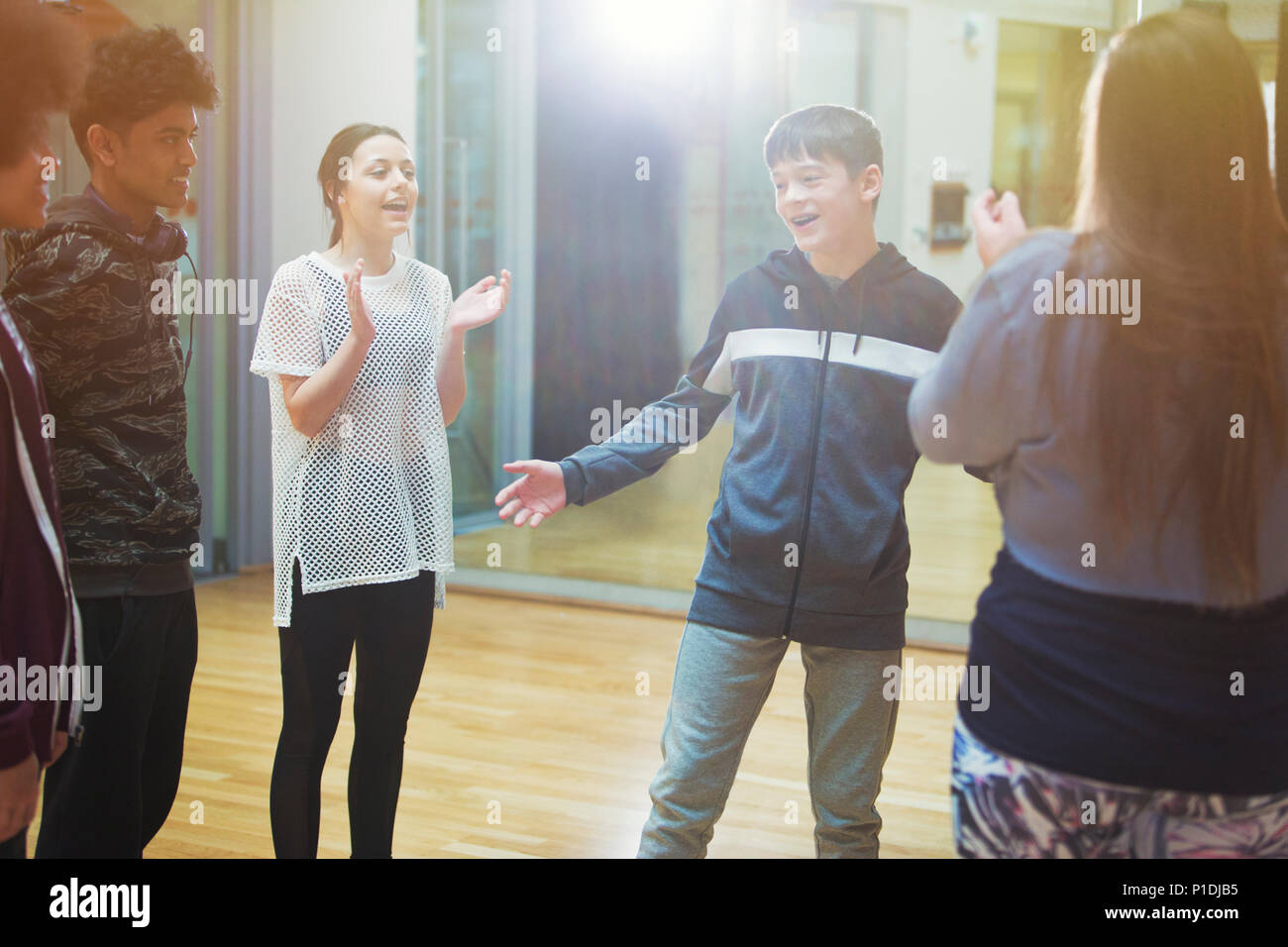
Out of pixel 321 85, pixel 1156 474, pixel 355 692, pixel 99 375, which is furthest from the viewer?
pixel 321 85

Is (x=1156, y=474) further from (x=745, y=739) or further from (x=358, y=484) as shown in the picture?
(x=358, y=484)

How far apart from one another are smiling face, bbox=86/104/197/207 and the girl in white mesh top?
28 centimetres

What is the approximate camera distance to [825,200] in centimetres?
216

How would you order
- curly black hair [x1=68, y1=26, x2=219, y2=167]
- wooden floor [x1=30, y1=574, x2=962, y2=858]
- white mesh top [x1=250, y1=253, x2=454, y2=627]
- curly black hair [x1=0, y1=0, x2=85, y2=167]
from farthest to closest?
1. wooden floor [x1=30, y1=574, x2=962, y2=858]
2. white mesh top [x1=250, y1=253, x2=454, y2=627]
3. curly black hair [x1=68, y1=26, x2=219, y2=167]
4. curly black hair [x1=0, y1=0, x2=85, y2=167]

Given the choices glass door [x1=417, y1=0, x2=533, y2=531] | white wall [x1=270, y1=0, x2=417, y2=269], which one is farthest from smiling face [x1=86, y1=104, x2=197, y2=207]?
glass door [x1=417, y1=0, x2=533, y2=531]

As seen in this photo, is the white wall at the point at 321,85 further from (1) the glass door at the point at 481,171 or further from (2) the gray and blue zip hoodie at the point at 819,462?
(2) the gray and blue zip hoodie at the point at 819,462

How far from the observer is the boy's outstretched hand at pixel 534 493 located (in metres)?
2.12

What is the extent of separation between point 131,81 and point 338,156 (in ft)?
1.44

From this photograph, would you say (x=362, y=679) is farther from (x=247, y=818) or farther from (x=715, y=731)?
(x=247, y=818)

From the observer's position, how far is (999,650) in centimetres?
137

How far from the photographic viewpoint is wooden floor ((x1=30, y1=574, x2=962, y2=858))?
3.14 metres

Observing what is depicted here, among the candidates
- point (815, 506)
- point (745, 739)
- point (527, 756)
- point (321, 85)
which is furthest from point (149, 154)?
point (321, 85)

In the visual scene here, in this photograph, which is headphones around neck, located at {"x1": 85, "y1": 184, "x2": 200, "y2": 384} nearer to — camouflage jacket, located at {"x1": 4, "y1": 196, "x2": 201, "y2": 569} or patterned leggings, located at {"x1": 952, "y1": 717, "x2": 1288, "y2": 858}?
camouflage jacket, located at {"x1": 4, "y1": 196, "x2": 201, "y2": 569}
